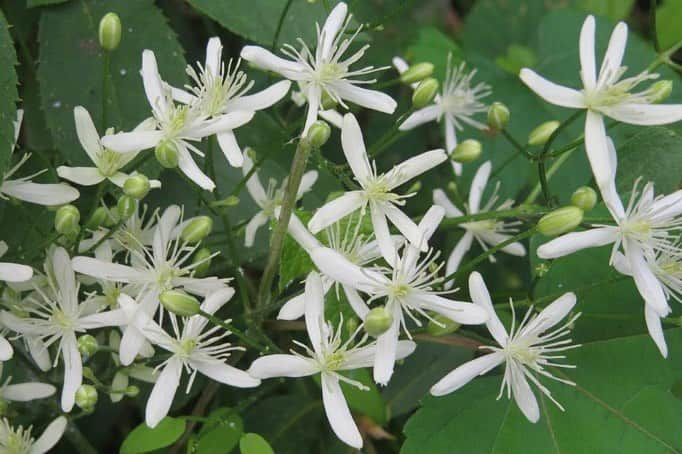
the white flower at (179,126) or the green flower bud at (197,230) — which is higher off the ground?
the white flower at (179,126)

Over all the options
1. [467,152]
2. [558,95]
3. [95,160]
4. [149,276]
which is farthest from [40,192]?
[558,95]

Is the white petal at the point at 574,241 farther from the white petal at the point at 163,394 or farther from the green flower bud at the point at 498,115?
A: the white petal at the point at 163,394

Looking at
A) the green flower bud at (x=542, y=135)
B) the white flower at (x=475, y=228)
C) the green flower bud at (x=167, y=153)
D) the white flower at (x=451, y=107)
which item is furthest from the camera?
the white flower at (x=451, y=107)

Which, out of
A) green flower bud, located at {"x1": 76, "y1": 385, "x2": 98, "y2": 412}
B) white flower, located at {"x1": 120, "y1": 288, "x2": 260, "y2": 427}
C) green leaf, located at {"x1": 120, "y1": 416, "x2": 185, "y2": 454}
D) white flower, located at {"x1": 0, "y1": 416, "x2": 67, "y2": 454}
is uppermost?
white flower, located at {"x1": 120, "y1": 288, "x2": 260, "y2": 427}

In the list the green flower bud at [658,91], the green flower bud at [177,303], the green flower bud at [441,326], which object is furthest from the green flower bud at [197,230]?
the green flower bud at [658,91]

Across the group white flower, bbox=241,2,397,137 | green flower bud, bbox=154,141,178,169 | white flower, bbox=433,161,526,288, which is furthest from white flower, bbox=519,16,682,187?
green flower bud, bbox=154,141,178,169

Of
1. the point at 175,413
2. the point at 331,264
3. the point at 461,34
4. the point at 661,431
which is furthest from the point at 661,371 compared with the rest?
the point at 461,34

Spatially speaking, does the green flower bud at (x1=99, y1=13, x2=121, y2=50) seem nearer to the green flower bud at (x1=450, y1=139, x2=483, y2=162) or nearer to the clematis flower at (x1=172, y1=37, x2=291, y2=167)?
the clematis flower at (x1=172, y1=37, x2=291, y2=167)
